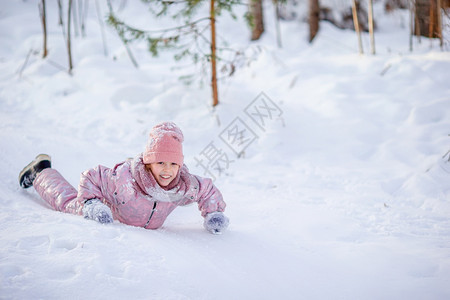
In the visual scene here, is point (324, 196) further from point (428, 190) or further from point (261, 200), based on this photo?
point (428, 190)

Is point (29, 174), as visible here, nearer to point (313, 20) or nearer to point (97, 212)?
point (97, 212)

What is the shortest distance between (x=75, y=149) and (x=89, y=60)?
145 inches

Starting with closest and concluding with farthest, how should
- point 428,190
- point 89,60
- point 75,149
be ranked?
point 428,190 < point 75,149 < point 89,60

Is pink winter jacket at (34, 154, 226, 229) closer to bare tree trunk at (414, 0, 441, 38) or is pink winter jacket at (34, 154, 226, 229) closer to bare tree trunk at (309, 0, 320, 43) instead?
bare tree trunk at (414, 0, 441, 38)

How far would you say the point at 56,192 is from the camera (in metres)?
2.91

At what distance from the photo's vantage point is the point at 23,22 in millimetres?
9414

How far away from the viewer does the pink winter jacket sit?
8.36 ft

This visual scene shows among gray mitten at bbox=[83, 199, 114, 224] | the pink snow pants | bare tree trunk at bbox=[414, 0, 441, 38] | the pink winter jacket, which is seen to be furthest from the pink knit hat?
bare tree trunk at bbox=[414, 0, 441, 38]

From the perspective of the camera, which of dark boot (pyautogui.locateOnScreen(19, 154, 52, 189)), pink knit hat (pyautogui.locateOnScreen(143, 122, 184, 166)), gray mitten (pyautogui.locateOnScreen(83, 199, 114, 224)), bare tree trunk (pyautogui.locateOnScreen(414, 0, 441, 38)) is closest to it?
gray mitten (pyautogui.locateOnScreen(83, 199, 114, 224))

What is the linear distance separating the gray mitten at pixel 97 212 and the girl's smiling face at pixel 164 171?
43 cm

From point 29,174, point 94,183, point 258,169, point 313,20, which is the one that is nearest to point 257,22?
point 313,20

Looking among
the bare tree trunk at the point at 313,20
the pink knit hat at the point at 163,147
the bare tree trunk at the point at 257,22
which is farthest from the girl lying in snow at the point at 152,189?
the bare tree trunk at the point at 313,20

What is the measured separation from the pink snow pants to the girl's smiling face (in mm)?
644

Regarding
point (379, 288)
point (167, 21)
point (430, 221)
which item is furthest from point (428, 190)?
point (167, 21)
